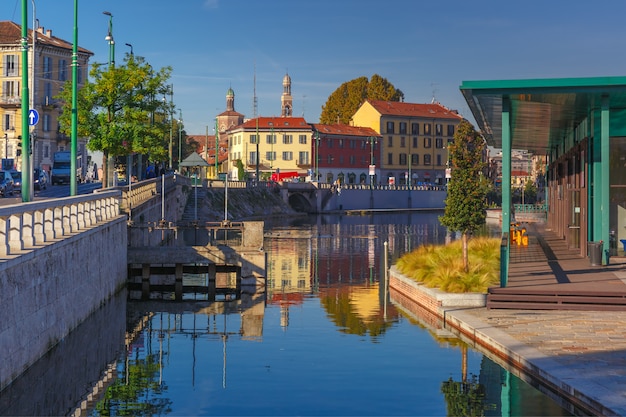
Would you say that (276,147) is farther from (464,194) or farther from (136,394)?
(136,394)

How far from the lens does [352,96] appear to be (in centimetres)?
16912

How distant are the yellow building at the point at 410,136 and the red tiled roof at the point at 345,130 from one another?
214 centimetres

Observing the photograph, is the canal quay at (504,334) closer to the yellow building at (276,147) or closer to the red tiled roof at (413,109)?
the yellow building at (276,147)

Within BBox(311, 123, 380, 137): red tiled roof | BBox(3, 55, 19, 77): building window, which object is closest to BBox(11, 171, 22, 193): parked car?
BBox(3, 55, 19, 77): building window

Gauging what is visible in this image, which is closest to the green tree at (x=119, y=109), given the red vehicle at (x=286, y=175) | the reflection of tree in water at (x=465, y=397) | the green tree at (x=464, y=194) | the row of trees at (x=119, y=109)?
the row of trees at (x=119, y=109)

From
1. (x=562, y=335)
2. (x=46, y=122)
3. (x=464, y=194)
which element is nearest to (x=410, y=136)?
(x=46, y=122)

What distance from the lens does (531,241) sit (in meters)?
52.3

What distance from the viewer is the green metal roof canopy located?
3052 centimetres

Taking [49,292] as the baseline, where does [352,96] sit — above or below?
above

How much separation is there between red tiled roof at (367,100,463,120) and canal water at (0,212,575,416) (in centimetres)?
12357

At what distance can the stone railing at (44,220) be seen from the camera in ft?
67.9

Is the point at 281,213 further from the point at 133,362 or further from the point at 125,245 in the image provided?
the point at 133,362

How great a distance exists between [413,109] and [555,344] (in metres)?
146

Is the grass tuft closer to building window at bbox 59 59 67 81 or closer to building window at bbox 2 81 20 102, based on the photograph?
building window at bbox 2 81 20 102
